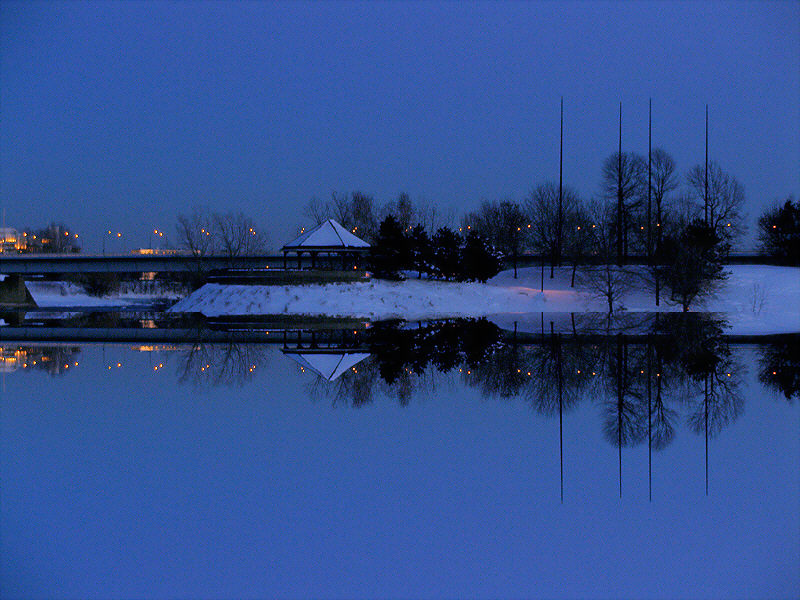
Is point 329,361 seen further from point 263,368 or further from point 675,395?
point 675,395

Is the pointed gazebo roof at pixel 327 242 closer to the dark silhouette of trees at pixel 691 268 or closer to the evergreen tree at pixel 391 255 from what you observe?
Answer: the evergreen tree at pixel 391 255

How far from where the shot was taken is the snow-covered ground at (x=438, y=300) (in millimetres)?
49875

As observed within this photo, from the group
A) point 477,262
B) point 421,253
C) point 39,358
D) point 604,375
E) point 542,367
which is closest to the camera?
point 604,375

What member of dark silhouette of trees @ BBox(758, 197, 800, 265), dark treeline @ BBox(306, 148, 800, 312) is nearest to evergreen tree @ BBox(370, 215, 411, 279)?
dark treeline @ BBox(306, 148, 800, 312)

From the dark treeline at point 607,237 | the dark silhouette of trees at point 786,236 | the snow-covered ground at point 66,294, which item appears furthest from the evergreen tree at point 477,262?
the snow-covered ground at point 66,294

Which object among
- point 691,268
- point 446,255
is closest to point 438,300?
point 446,255

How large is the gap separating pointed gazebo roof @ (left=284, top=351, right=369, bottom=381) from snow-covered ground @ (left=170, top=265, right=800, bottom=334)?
22.9 m

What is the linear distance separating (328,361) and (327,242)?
34.7 metres

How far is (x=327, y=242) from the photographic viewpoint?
54750mm

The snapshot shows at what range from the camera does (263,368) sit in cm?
1980

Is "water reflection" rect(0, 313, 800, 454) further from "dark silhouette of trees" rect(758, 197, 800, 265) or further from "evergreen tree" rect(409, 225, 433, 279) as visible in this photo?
"dark silhouette of trees" rect(758, 197, 800, 265)

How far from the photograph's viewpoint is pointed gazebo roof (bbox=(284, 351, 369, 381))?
18266 millimetres

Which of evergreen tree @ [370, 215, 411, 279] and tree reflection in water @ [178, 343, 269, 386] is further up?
evergreen tree @ [370, 215, 411, 279]

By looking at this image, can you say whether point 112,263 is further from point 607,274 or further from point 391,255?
point 607,274
